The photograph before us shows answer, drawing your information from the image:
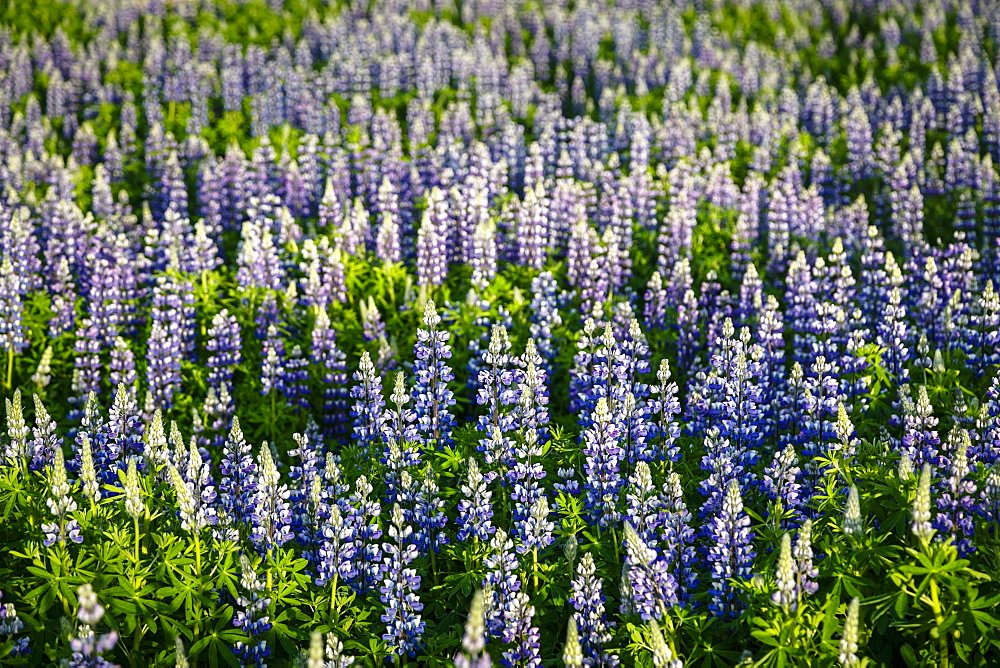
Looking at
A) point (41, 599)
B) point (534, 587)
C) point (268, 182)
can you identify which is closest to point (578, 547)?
point (534, 587)

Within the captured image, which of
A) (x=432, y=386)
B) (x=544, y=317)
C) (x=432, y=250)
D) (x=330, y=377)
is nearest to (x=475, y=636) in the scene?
(x=432, y=386)

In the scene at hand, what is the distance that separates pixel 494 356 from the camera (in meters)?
6.00

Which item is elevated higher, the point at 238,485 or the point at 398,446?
the point at 398,446

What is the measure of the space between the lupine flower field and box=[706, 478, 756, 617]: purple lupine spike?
0.7 inches

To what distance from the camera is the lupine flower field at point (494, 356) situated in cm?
488

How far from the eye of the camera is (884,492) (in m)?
5.36

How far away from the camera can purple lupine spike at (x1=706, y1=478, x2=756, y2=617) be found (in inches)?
194

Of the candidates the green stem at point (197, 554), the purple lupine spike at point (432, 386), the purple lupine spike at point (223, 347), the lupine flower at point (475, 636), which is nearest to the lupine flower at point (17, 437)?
the green stem at point (197, 554)

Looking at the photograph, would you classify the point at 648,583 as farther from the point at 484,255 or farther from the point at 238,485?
the point at 484,255

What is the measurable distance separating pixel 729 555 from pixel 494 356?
196cm

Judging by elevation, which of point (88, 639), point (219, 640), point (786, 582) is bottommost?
point (219, 640)

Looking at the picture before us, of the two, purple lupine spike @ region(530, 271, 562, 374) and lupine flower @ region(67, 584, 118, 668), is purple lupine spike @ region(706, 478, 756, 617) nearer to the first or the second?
purple lupine spike @ region(530, 271, 562, 374)

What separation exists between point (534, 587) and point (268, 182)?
22.9ft

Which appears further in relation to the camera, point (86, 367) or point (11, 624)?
point (86, 367)
